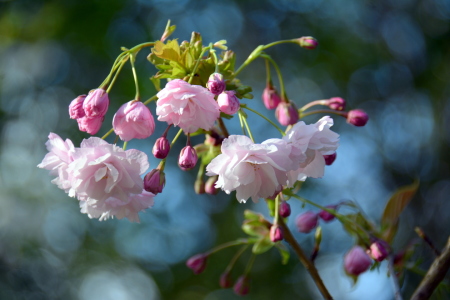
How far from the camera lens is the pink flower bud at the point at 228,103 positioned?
92 cm

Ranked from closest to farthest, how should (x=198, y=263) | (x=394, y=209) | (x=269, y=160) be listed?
(x=269, y=160) < (x=394, y=209) < (x=198, y=263)

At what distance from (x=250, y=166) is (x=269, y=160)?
2.7 inches

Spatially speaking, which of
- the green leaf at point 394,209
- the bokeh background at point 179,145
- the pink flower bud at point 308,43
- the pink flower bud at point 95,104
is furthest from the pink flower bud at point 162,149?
the bokeh background at point 179,145

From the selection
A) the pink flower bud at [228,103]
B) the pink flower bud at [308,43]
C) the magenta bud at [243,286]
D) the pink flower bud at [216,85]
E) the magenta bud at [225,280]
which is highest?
the pink flower bud at [216,85]

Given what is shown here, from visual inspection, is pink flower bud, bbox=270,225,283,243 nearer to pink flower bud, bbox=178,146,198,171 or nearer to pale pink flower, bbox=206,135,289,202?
pale pink flower, bbox=206,135,289,202

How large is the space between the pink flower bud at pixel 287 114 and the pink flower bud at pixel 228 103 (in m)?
0.27

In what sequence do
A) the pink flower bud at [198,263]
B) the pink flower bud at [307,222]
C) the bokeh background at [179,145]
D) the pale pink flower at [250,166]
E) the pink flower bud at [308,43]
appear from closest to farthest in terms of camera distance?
the pale pink flower at [250,166], the pink flower bud at [308,43], the pink flower bud at [307,222], the pink flower bud at [198,263], the bokeh background at [179,145]

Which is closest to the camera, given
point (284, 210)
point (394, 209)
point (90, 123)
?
point (90, 123)

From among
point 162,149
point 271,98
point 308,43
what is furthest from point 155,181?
point 308,43

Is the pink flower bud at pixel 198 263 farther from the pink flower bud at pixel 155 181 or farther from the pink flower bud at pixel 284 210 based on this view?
the pink flower bud at pixel 155 181

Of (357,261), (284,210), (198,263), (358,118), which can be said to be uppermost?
(358,118)

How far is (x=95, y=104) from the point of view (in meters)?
0.99

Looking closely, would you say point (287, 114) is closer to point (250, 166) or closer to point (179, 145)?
point (250, 166)

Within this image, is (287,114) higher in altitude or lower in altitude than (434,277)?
higher
